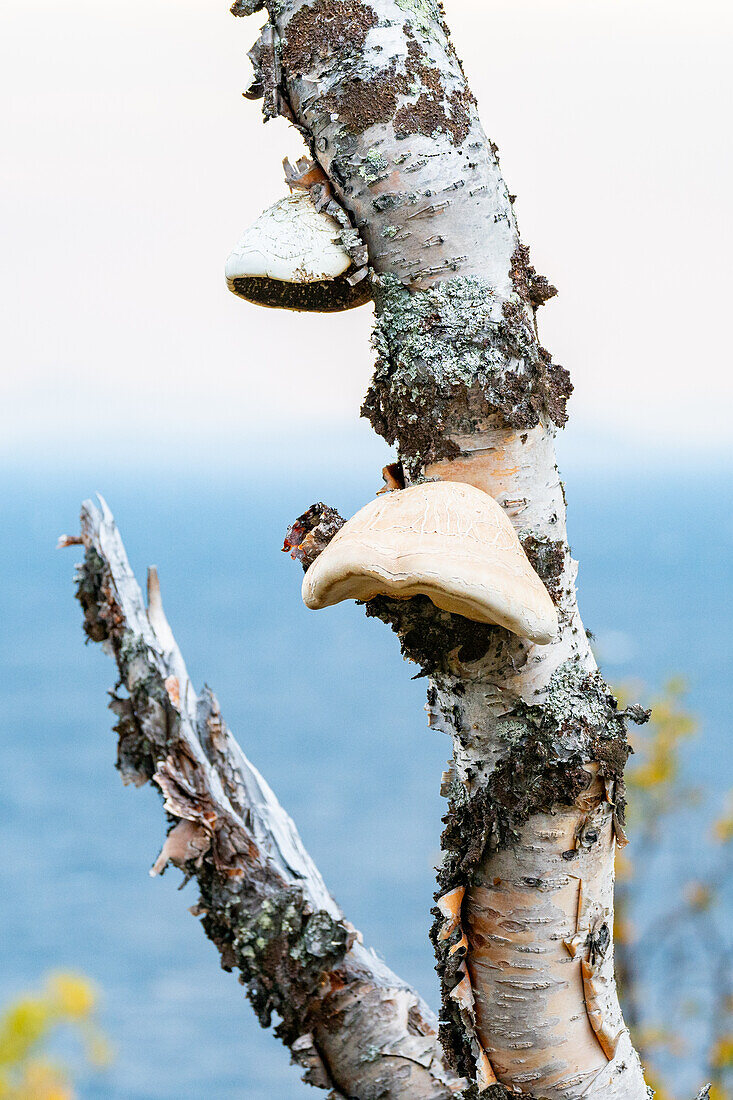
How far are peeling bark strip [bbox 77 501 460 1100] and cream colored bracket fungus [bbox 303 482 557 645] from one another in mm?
1056

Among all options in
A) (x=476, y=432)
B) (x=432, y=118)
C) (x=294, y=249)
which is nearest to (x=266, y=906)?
(x=476, y=432)

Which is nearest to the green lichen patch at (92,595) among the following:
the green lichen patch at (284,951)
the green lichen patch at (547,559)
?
the green lichen patch at (284,951)

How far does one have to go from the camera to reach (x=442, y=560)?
117 centimetres

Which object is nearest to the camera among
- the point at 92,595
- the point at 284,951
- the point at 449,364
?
the point at 449,364

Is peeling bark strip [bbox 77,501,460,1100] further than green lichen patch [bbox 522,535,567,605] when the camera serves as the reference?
Yes

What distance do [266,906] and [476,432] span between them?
125 cm

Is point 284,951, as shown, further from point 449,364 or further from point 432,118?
point 432,118

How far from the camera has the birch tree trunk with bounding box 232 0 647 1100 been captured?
139cm

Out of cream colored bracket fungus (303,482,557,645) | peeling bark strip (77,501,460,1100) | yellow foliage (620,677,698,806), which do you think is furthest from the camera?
yellow foliage (620,677,698,806)

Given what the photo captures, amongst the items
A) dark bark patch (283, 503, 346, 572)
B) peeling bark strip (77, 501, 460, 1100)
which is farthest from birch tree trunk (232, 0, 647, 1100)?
peeling bark strip (77, 501, 460, 1100)

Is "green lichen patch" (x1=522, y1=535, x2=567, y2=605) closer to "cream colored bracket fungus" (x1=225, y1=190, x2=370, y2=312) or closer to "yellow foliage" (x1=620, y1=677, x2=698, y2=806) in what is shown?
"cream colored bracket fungus" (x1=225, y1=190, x2=370, y2=312)

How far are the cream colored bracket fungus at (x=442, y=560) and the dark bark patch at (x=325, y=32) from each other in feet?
2.17

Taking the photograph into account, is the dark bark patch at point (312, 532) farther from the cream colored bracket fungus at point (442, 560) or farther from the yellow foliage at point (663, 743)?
the yellow foliage at point (663, 743)

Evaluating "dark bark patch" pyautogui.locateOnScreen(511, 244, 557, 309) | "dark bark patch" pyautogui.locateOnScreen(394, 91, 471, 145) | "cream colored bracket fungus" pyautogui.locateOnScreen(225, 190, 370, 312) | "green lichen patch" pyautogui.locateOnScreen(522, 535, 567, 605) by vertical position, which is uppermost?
"dark bark patch" pyautogui.locateOnScreen(394, 91, 471, 145)
